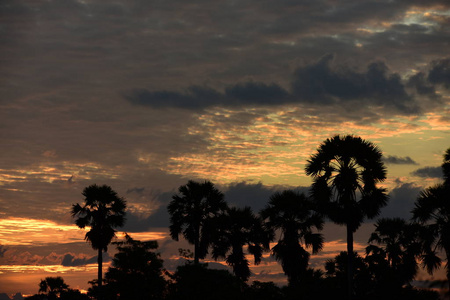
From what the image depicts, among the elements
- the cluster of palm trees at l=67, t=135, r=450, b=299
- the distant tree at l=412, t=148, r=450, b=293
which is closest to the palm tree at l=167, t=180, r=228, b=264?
the cluster of palm trees at l=67, t=135, r=450, b=299

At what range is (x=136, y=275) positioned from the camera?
42.0m

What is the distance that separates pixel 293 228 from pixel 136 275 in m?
14.9

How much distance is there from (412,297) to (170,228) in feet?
80.4

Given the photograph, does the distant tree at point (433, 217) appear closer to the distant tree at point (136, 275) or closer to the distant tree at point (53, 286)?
the distant tree at point (136, 275)

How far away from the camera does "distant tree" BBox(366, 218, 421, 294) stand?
41.4 metres

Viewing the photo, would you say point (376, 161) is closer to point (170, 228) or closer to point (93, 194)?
point (170, 228)

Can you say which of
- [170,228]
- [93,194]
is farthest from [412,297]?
[93,194]

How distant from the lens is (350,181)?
44.4m

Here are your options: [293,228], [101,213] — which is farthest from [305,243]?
[101,213]

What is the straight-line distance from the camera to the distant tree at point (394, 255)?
41400 millimetres

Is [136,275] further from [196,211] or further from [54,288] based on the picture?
[54,288]

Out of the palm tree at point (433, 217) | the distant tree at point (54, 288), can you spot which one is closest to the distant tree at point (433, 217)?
the palm tree at point (433, 217)

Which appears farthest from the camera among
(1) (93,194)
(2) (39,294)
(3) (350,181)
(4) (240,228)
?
(2) (39,294)

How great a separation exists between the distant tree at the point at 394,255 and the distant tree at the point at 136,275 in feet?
56.6
